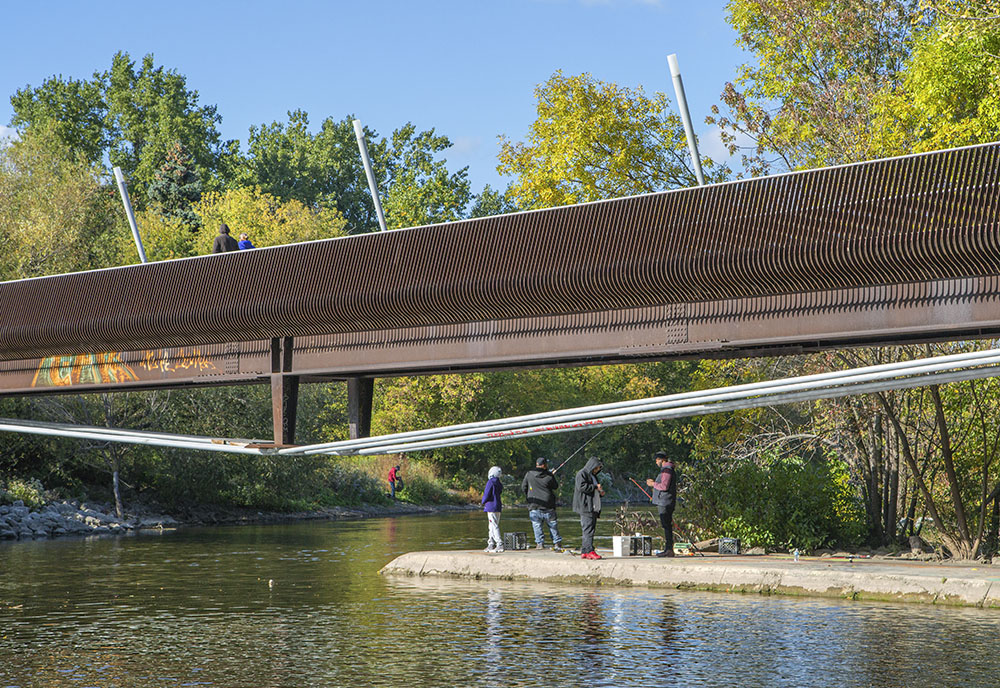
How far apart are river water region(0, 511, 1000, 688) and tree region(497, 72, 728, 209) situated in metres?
10.9

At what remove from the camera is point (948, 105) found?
2206 cm

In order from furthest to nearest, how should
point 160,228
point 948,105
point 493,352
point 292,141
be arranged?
point 292,141 < point 160,228 < point 948,105 < point 493,352

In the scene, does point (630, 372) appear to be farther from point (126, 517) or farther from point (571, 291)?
point (571, 291)

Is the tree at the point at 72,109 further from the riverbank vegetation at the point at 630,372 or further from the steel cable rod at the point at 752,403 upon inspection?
the steel cable rod at the point at 752,403

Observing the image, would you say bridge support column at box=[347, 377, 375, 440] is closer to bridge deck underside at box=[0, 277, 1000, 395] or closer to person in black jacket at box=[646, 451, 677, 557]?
bridge deck underside at box=[0, 277, 1000, 395]

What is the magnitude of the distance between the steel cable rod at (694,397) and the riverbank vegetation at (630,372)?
794 cm

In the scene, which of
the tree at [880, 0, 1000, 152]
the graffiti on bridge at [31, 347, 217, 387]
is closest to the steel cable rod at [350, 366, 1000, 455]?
the graffiti on bridge at [31, 347, 217, 387]

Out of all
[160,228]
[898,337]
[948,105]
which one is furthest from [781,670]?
[160,228]

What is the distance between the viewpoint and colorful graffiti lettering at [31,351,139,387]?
50.7ft

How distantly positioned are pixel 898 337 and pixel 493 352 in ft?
13.0

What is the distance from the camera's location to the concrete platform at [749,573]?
15.2 metres

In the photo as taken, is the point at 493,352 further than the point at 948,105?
No

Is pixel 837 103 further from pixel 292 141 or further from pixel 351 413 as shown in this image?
pixel 292 141

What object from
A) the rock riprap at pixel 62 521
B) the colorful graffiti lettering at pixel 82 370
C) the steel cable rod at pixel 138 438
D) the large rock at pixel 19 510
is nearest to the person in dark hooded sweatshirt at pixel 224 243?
the colorful graffiti lettering at pixel 82 370
